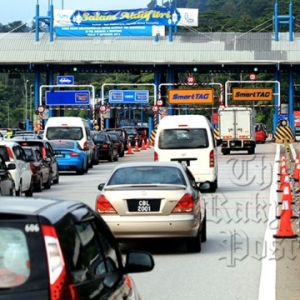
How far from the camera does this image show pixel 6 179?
21.7 metres

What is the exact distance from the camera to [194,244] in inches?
605

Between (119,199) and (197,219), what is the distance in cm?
119

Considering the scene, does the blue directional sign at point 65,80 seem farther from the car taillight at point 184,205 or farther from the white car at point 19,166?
the car taillight at point 184,205

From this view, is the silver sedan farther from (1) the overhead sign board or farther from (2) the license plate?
(1) the overhead sign board

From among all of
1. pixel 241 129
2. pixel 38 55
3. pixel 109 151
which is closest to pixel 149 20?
pixel 38 55

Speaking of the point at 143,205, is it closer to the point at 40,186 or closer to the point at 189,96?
the point at 40,186

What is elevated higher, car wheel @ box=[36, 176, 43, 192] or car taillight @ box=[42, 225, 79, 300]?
car taillight @ box=[42, 225, 79, 300]

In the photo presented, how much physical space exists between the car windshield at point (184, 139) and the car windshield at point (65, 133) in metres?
13.8

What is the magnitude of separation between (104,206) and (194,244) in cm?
146

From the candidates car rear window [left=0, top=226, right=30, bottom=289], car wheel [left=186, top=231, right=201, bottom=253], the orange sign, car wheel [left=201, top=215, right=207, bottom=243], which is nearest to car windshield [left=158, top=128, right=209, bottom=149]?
car wheel [left=201, top=215, right=207, bottom=243]

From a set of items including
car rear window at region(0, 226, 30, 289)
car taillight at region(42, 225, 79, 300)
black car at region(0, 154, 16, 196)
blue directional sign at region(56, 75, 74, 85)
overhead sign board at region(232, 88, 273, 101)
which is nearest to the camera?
car taillight at region(42, 225, 79, 300)

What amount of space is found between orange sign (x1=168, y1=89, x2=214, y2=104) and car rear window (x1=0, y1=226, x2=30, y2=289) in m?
69.0

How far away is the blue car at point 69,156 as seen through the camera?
38500mm

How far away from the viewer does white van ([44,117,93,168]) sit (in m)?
42.2
